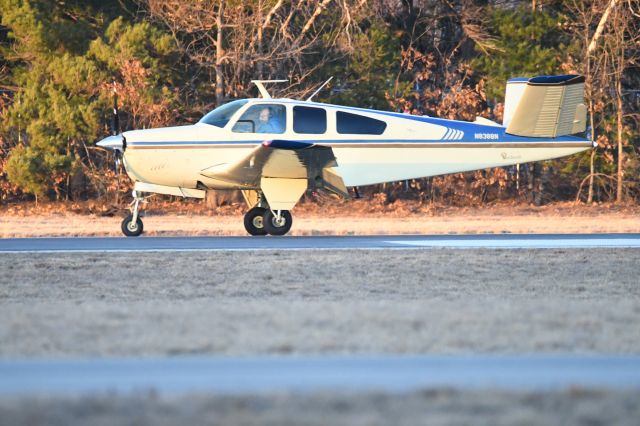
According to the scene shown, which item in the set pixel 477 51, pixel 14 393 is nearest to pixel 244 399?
pixel 14 393

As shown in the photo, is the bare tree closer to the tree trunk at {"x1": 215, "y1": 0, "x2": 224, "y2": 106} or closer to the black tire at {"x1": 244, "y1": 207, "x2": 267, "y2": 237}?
the tree trunk at {"x1": 215, "y1": 0, "x2": 224, "y2": 106}

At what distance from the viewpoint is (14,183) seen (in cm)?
2662

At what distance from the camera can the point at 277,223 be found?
18.9 meters

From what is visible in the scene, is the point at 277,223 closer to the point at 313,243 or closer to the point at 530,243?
the point at 313,243

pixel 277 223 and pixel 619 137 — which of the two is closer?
pixel 277 223

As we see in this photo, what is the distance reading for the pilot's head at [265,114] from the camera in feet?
61.0

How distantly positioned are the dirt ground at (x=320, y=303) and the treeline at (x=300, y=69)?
39.7 feet

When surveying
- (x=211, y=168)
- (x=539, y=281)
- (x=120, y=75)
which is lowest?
(x=539, y=281)

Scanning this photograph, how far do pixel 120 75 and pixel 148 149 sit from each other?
8.69 meters

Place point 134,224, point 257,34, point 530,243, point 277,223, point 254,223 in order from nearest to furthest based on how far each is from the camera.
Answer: point 530,243, point 277,223, point 134,224, point 254,223, point 257,34

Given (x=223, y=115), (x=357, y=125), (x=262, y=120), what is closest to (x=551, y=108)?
(x=357, y=125)

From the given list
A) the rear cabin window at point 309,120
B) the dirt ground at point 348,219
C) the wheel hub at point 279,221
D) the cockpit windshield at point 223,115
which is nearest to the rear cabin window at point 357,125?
the rear cabin window at point 309,120

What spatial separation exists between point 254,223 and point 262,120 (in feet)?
6.52

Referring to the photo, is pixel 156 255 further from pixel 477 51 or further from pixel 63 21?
pixel 477 51
